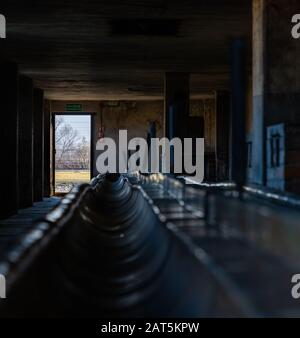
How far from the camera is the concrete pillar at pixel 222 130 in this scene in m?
23.0

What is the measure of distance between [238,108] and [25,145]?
15.7 metres

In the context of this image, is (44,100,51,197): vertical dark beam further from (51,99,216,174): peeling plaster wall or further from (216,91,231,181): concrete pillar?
(216,91,231,181): concrete pillar

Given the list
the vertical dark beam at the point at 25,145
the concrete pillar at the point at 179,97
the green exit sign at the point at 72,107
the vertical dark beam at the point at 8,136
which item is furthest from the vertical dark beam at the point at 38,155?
the concrete pillar at the point at 179,97

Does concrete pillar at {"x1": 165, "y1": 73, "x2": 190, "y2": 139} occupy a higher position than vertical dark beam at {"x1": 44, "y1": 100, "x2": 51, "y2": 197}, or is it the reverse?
concrete pillar at {"x1": 165, "y1": 73, "x2": 190, "y2": 139}

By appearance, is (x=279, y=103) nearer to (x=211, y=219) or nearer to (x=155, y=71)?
(x=211, y=219)

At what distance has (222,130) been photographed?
23.2m

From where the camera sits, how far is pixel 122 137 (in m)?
26.8

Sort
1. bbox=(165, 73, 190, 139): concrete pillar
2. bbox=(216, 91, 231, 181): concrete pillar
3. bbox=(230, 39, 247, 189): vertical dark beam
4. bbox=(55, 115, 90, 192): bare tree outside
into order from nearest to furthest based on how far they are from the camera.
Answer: bbox=(230, 39, 247, 189): vertical dark beam, bbox=(165, 73, 190, 139): concrete pillar, bbox=(216, 91, 231, 181): concrete pillar, bbox=(55, 115, 90, 192): bare tree outside

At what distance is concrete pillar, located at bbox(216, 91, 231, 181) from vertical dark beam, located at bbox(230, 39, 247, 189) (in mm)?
18525

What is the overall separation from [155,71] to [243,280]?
16199mm

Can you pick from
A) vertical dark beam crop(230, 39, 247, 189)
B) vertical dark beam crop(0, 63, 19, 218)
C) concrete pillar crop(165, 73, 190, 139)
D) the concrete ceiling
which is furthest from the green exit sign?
vertical dark beam crop(230, 39, 247, 189)

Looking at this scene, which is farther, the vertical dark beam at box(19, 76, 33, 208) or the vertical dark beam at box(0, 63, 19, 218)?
the vertical dark beam at box(19, 76, 33, 208)

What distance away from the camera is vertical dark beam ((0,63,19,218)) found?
15805mm

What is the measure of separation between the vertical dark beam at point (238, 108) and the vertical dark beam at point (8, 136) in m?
12.0
